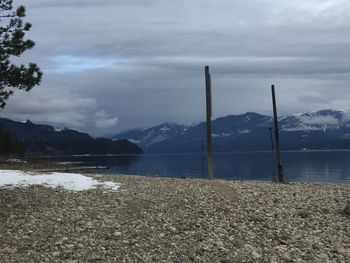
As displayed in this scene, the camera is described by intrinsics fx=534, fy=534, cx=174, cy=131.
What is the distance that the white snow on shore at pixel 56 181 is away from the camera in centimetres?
2048

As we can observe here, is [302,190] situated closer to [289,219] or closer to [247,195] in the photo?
[247,195]

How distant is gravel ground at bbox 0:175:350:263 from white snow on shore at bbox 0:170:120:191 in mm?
900

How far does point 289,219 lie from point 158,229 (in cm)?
424

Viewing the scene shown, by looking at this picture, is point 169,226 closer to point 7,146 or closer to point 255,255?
point 255,255

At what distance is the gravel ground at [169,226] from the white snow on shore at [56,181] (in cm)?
90

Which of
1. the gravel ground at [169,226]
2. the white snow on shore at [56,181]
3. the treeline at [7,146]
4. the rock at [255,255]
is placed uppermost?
the treeline at [7,146]

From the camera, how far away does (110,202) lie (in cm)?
1712

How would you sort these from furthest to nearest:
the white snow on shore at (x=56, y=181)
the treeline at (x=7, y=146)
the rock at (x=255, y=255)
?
the treeline at (x=7, y=146), the white snow on shore at (x=56, y=181), the rock at (x=255, y=255)

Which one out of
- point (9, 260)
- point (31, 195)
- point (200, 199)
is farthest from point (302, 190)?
point (9, 260)

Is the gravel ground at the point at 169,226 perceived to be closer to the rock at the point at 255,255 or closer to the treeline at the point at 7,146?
the rock at the point at 255,255

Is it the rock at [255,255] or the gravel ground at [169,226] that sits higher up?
the gravel ground at [169,226]

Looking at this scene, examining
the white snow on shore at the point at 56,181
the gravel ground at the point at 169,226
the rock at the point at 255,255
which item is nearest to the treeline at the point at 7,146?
the white snow on shore at the point at 56,181

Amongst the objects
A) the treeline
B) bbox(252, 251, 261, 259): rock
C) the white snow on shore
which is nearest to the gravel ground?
bbox(252, 251, 261, 259): rock

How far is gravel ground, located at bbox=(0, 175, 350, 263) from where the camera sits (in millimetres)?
12078
